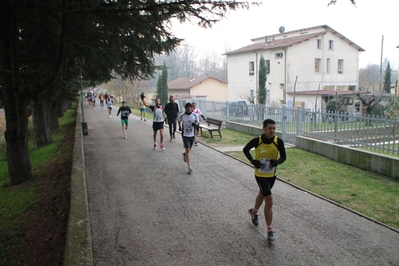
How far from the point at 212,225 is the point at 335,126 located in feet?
22.4

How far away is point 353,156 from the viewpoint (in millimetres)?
10023

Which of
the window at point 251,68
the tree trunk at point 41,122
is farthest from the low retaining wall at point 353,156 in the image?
the window at point 251,68

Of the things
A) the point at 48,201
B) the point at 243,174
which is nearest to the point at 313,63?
the point at 243,174

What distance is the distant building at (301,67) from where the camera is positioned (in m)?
38.6

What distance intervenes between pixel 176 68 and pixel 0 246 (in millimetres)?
101232

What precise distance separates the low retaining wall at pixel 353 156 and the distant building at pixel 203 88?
40545 mm

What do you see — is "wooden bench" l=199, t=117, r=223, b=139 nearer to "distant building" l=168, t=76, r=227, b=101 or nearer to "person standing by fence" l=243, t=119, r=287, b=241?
"person standing by fence" l=243, t=119, r=287, b=241

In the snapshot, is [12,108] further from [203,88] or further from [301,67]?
→ [203,88]

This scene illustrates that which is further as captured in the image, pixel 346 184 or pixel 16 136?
pixel 16 136

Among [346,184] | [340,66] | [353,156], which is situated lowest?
[346,184]

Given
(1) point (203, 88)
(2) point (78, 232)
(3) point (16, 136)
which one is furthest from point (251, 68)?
(2) point (78, 232)

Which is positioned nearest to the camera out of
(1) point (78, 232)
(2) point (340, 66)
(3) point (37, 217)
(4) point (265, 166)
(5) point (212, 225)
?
(1) point (78, 232)

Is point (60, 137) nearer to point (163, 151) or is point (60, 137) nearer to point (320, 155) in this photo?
point (163, 151)

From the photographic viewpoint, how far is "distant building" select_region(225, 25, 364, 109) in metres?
38.6
